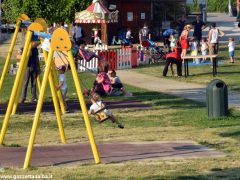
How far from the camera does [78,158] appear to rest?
45.5 ft

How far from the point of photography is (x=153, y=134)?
1686 cm

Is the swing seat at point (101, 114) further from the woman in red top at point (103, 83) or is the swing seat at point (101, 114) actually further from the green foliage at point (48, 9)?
the green foliage at point (48, 9)

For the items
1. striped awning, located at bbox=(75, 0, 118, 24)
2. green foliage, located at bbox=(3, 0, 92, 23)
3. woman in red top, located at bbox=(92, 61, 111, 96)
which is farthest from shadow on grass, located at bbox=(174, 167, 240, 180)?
green foliage, located at bbox=(3, 0, 92, 23)

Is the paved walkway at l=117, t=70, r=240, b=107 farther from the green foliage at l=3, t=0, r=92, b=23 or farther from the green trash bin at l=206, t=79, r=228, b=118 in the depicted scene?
the green foliage at l=3, t=0, r=92, b=23

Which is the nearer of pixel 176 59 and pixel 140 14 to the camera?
pixel 176 59

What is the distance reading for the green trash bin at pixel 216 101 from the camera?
62.1 feet

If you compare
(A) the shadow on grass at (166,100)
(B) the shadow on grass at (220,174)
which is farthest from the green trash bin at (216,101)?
(B) the shadow on grass at (220,174)

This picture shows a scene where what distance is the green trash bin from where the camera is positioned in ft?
62.1

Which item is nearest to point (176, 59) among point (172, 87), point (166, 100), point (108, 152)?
point (172, 87)

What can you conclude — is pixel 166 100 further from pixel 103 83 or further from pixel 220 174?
pixel 220 174

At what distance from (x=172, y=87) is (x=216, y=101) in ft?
27.4

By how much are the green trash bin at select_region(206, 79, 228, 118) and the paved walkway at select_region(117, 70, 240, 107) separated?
2680 mm

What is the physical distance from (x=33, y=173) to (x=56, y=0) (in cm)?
2898

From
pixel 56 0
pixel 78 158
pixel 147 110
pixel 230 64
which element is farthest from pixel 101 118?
pixel 56 0
